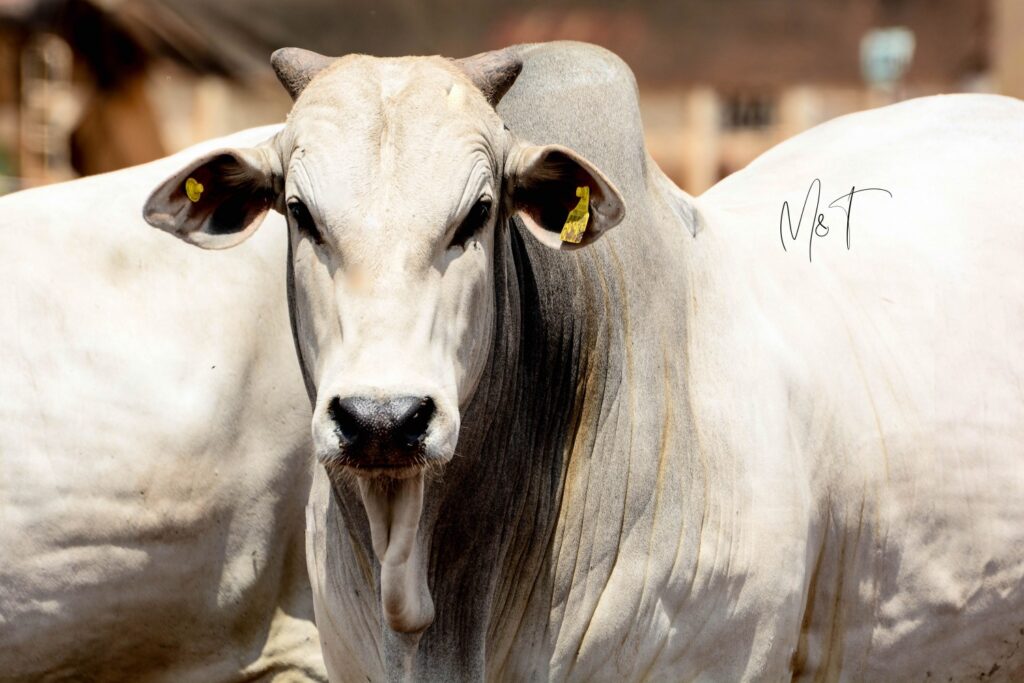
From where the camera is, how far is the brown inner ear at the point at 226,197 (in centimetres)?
287

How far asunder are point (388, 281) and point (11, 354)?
1.58 meters

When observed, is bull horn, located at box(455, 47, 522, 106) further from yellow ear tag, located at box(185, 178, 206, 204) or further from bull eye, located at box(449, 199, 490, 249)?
yellow ear tag, located at box(185, 178, 206, 204)

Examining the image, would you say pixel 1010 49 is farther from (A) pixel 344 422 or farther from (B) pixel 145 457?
(A) pixel 344 422

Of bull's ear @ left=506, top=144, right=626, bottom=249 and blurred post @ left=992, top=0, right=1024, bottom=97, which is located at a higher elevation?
blurred post @ left=992, top=0, right=1024, bottom=97

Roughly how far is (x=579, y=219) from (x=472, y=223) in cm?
23

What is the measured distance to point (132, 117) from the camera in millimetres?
8516

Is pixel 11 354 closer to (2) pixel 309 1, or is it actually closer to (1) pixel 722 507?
(1) pixel 722 507

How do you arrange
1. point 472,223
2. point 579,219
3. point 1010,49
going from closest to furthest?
point 472,223 < point 579,219 < point 1010,49

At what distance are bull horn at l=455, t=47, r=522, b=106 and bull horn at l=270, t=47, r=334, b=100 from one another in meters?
0.27

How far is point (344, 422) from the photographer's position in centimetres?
245

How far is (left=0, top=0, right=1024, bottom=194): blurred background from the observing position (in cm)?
784
